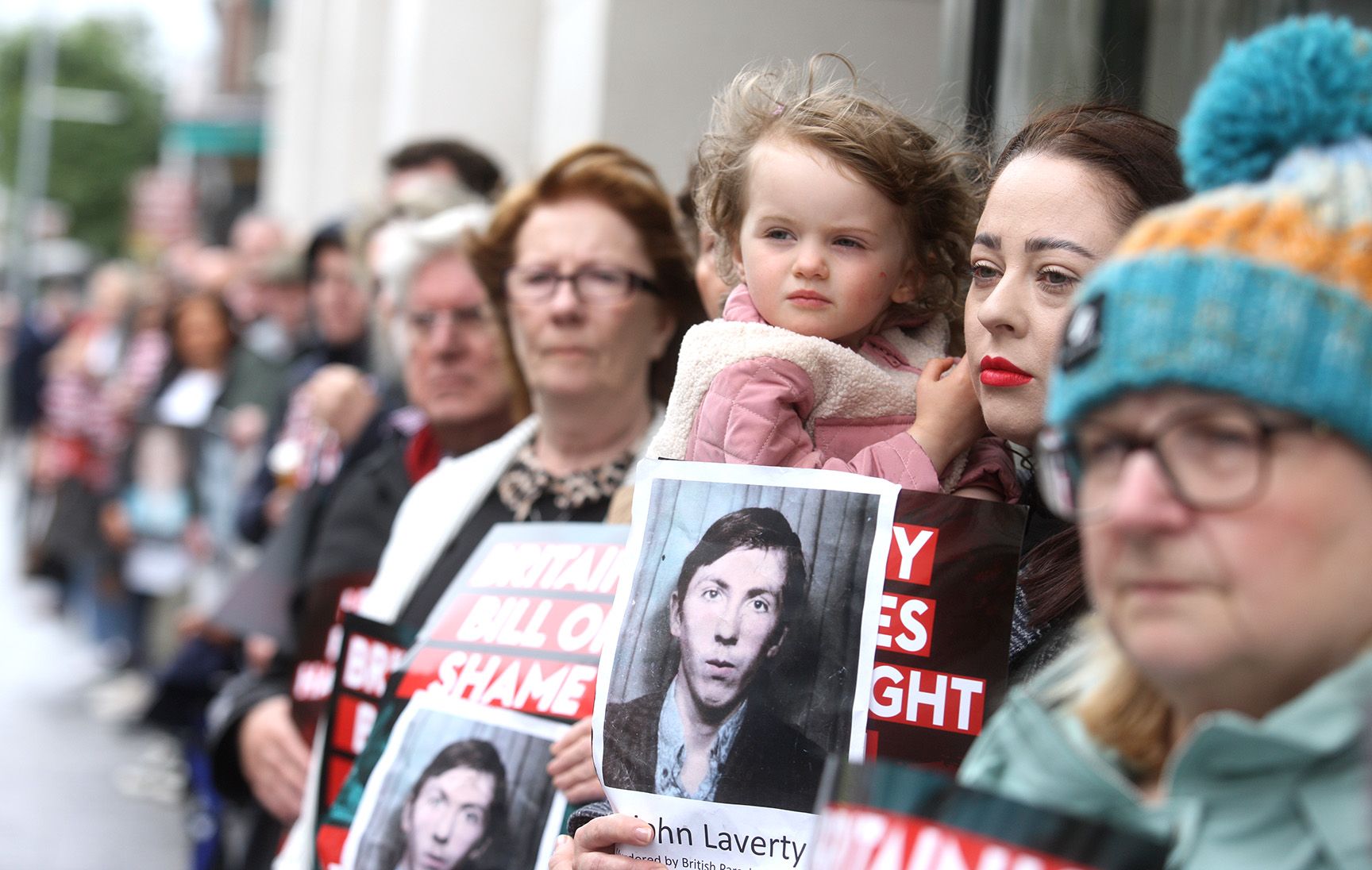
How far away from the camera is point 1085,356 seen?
1286mm

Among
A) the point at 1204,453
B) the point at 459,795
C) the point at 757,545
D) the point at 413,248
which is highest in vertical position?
the point at 413,248

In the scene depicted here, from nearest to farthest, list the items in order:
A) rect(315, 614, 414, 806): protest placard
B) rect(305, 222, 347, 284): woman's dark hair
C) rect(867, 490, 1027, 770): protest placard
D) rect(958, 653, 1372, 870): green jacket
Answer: rect(958, 653, 1372, 870): green jacket, rect(867, 490, 1027, 770): protest placard, rect(315, 614, 414, 806): protest placard, rect(305, 222, 347, 284): woman's dark hair

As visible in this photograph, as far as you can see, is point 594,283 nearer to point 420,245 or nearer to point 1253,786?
point 420,245

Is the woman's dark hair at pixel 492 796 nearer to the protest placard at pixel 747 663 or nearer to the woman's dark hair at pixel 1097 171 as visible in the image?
the protest placard at pixel 747 663

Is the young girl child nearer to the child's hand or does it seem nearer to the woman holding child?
the child's hand

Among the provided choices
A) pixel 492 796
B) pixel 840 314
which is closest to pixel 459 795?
pixel 492 796

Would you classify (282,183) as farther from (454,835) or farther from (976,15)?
(454,835)

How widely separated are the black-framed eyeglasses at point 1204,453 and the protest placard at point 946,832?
0.24 m

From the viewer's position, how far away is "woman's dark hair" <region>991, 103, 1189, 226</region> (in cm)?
194

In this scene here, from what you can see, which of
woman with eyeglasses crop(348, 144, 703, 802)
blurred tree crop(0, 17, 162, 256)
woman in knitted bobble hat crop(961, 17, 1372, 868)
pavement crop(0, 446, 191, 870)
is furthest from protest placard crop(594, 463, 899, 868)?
blurred tree crop(0, 17, 162, 256)

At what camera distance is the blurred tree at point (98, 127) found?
55844mm

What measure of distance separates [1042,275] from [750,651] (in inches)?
21.7

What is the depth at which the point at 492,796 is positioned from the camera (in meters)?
2.40

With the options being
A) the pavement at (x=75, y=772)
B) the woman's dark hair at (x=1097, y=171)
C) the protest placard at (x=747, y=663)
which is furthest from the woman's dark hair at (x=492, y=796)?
the pavement at (x=75, y=772)
